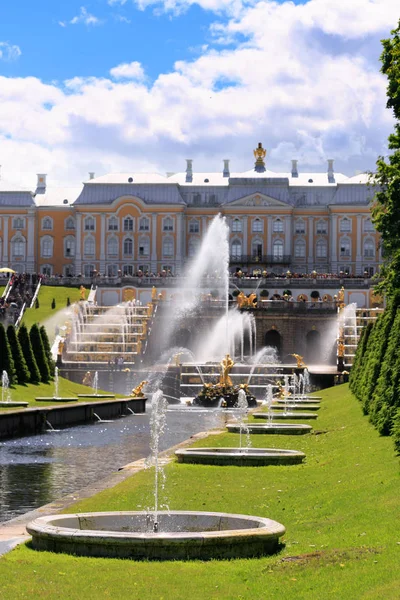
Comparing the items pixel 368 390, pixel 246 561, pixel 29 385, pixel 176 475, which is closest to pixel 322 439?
pixel 368 390

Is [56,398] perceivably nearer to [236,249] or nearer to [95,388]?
[95,388]

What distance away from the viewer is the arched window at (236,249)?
9969 centimetres

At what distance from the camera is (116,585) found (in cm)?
991

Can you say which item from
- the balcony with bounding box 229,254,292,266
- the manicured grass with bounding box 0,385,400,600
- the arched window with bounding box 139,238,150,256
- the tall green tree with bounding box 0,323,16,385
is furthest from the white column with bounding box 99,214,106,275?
the manicured grass with bounding box 0,385,400,600

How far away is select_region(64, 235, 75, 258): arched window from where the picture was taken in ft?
333

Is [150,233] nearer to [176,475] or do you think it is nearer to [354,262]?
[354,262]

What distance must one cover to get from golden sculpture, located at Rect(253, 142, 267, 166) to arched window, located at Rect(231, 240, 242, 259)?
31.1 ft

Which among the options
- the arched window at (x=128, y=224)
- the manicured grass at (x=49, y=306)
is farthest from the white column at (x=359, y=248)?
the manicured grass at (x=49, y=306)

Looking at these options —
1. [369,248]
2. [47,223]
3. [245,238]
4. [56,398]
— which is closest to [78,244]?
[47,223]

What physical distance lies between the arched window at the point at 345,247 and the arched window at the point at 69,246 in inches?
941

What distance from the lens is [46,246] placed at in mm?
101750

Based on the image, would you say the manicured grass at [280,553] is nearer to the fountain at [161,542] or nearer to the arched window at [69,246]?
the fountain at [161,542]

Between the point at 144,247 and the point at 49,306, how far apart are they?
2334cm

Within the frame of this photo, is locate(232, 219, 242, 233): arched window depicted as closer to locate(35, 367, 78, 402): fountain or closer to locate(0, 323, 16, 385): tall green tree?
locate(35, 367, 78, 402): fountain
